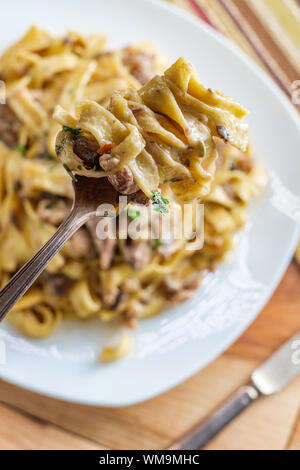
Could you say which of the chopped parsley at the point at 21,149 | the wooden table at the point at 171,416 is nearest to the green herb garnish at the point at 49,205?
the chopped parsley at the point at 21,149

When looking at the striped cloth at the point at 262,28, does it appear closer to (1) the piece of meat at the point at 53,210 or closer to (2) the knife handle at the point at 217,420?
(1) the piece of meat at the point at 53,210

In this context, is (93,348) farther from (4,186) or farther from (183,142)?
(183,142)

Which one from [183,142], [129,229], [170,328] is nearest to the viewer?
[183,142]

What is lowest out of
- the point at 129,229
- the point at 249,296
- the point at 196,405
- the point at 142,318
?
the point at 196,405

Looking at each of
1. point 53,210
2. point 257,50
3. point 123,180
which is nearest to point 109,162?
point 123,180

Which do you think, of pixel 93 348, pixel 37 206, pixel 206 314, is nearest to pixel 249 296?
pixel 206 314

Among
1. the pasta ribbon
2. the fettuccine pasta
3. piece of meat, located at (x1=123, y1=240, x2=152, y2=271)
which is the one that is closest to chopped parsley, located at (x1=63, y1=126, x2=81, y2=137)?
the pasta ribbon

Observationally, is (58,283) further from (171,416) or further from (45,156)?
(171,416)
